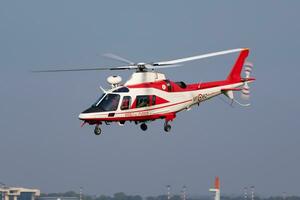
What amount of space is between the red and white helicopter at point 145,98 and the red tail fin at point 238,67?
2.37m

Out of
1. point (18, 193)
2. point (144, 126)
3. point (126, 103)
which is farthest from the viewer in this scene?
point (18, 193)

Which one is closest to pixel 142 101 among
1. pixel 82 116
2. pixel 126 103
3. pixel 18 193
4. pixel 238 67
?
pixel 126 103

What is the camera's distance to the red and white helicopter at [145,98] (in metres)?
72.6

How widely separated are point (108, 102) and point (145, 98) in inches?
116

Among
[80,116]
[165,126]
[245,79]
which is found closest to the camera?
[80,116]

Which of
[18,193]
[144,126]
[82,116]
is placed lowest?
[82,116]

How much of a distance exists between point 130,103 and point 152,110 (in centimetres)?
211

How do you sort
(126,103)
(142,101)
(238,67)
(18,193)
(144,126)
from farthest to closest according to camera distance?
(18,193) → (238,67) → (144,126) → (142,101) → (126,103)

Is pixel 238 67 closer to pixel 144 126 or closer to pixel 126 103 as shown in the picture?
pixel 144 126

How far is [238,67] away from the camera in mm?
82500

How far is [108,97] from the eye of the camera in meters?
73.2

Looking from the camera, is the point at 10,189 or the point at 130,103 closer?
the point at 130,103

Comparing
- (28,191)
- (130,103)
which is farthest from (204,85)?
(28,191)

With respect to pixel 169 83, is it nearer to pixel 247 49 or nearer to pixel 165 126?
pixel 165 126
